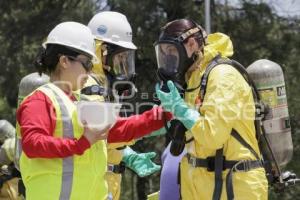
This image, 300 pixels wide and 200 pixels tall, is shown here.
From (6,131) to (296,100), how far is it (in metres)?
6.18

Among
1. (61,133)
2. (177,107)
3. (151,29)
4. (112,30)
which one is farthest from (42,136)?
(151,29)

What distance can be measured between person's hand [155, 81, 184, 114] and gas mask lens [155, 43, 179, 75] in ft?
0.78

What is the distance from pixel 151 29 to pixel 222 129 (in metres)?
8.79

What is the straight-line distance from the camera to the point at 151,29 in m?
12.5

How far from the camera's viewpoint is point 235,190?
3977mm

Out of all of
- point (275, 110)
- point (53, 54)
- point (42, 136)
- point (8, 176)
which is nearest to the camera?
point (42, 136)

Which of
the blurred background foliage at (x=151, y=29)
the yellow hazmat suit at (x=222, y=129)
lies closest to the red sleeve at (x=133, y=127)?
the yellow hazmat suit at (x=222, y=129)

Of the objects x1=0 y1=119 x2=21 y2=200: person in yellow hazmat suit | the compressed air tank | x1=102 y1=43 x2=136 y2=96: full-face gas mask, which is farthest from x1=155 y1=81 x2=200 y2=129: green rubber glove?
x1=0 y1=119 x2=21 y2=200: person in yellow hazmat suit

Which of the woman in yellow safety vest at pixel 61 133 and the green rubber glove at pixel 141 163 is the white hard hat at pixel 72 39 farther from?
the green rubber glove at pixel 141 163

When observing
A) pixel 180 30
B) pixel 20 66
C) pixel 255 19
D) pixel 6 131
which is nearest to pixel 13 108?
pixel 20 66

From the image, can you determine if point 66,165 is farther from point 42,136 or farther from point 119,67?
point 119,67

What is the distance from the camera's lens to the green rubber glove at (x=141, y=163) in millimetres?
5055

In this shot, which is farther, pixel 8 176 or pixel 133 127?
pixel 8 176

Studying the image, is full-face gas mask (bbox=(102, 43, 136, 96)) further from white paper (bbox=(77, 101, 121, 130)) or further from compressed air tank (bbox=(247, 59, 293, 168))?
white paper (bbox=(77, 101, 121, 130))
